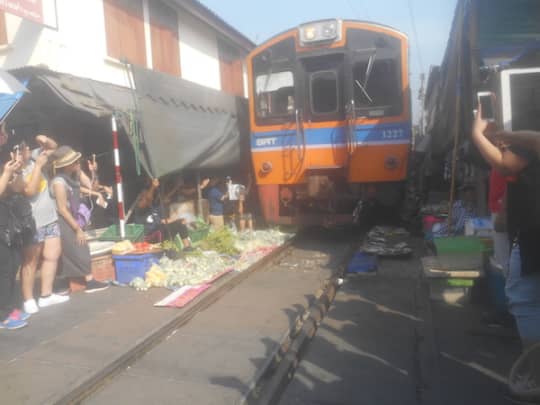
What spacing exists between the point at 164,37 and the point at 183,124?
335cm

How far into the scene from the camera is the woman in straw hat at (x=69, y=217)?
5.20m

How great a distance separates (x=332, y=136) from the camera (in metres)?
7.75

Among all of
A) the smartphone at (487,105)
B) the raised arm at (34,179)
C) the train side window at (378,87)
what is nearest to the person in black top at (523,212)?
the smartphone at (487,105)

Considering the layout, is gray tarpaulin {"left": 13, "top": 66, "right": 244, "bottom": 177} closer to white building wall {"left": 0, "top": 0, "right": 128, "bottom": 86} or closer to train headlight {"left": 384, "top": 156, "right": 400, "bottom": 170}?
white building wall {"left": 0, "top": 0, "right": 128, "bottom": 86}

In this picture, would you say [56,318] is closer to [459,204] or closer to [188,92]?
[188,92]

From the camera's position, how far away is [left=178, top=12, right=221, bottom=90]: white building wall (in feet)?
34.4

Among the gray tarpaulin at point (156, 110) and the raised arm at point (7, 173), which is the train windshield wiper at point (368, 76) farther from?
the raised arm at point (7, 173)

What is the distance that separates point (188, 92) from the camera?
25.7ft

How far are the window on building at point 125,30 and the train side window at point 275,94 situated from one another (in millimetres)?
2218

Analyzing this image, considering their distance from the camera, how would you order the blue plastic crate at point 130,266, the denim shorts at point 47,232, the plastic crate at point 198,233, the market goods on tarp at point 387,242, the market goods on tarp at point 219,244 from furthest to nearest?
1. the plastic crate at point 198,233
2. the market goods on tarp at point 219,244
3. the market goods on tarp at point 387,242
4. the blue plastic crate at point 130,266
5. the denim shorts at point 47,232

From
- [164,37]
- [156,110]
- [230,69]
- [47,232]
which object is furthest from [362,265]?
[230,69]

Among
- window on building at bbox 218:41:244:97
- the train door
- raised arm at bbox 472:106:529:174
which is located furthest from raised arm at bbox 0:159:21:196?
window on building at bbox 218:41:244:97

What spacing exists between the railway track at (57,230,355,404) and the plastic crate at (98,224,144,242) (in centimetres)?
170

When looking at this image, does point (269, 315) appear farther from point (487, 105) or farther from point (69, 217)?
point (487, 105)
